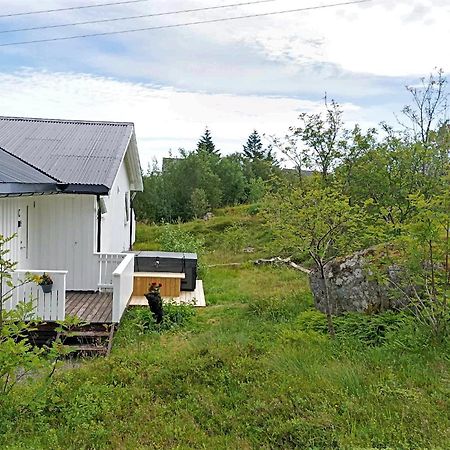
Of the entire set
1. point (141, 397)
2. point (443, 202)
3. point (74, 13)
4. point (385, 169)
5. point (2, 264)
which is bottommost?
point (141, 397)

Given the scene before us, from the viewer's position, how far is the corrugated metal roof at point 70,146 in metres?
9.60

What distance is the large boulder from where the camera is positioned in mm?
6555

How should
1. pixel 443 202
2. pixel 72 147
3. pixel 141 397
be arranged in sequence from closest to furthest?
pixel 141 397
pixel 443 202
pixel 72 147

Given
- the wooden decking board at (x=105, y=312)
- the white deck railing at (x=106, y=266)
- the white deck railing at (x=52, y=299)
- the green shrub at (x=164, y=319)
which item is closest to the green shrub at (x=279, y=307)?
the green shrub at (x=164, y=319)

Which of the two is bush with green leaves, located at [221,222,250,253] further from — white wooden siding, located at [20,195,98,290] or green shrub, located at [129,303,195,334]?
green shrub, located at [129,303,195,334]

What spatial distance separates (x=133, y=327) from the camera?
7.79 m

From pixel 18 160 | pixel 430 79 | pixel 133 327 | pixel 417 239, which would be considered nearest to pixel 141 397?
pixel 133 327

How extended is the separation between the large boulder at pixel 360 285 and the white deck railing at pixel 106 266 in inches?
159

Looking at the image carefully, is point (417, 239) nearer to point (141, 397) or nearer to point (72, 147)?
point (141, 397)

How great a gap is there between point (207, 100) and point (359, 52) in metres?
11.5

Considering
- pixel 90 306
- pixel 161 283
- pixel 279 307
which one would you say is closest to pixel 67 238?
pixel 90 306

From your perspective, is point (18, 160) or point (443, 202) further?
point (18, 160)

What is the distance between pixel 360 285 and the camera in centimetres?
698

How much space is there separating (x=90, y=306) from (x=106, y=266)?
142cm
